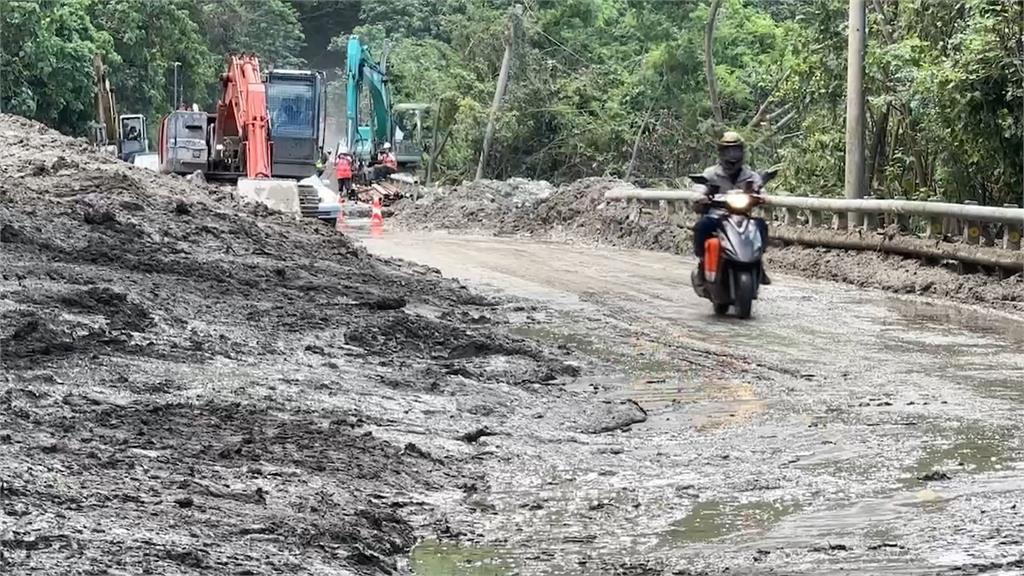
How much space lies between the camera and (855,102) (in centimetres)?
2238

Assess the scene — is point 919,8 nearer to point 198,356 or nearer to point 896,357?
point 896,357

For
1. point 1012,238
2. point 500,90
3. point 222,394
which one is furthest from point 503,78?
point 222,394

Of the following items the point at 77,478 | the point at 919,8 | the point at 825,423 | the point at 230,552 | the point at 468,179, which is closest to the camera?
the point at 230,552

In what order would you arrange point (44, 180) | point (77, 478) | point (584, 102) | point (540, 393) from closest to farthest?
1. point (77, 478)
2. point (540, 393)
3. point (44, 180)
4. point (584, 102)

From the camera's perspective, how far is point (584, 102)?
44531mm

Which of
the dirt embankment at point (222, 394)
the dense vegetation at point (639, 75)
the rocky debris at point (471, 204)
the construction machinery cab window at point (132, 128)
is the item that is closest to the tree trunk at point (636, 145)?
the dense vegetation at point (639, 75)

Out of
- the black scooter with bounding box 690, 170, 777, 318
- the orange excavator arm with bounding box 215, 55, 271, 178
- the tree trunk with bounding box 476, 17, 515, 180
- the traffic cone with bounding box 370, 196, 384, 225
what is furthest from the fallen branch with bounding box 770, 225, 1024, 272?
the tree trunk with bounding box 476, 17, 515, 180

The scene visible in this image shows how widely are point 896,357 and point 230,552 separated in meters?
7.31

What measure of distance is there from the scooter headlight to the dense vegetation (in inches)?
236

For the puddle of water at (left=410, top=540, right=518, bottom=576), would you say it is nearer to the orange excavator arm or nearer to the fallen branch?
the fallen branch

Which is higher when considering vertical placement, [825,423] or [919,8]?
[919,8]

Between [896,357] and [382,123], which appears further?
[382,123]

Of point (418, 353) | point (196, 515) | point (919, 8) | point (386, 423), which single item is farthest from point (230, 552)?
point (919, 8)

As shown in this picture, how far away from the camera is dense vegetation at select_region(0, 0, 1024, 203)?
20953mm
